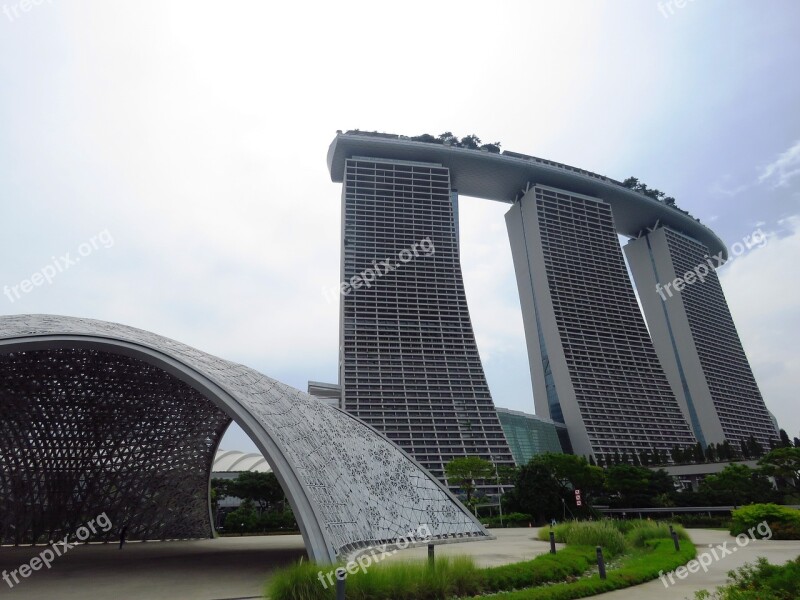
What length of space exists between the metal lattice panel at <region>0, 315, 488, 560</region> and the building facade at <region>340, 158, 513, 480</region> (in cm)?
4117

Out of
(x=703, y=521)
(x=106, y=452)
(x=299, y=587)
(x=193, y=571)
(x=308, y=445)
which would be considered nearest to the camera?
(x=299, y=587)

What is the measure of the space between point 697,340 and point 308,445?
99259mm

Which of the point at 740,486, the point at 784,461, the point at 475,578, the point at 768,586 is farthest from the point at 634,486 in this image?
the point at 768,586

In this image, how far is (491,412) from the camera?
69.4 meters

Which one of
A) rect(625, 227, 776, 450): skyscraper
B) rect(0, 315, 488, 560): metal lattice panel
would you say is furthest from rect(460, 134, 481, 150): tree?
rect(0, 315, 488, 560): metal lattice panel

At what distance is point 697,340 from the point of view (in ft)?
317

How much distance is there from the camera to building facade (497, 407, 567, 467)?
3078 inches

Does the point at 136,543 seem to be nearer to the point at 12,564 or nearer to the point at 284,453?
the point at 12,564

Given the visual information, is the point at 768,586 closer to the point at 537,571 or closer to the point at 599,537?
the point at 537,571

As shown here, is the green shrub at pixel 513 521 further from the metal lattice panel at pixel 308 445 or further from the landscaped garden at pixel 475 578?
the landscaped garden at pixel 475 578

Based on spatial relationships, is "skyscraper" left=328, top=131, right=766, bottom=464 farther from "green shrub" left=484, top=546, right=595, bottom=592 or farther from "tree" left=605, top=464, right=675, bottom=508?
"green shrub" left=484, top=546, right=595, bottom=592

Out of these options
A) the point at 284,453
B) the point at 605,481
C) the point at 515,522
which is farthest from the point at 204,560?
the point at 605,481

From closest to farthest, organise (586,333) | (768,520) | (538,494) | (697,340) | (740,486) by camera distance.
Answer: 1. (768,520)
2. (740,486)
3. (538,494)
4. (586,333)
5. (697,340)

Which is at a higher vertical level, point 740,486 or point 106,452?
point 106,452
